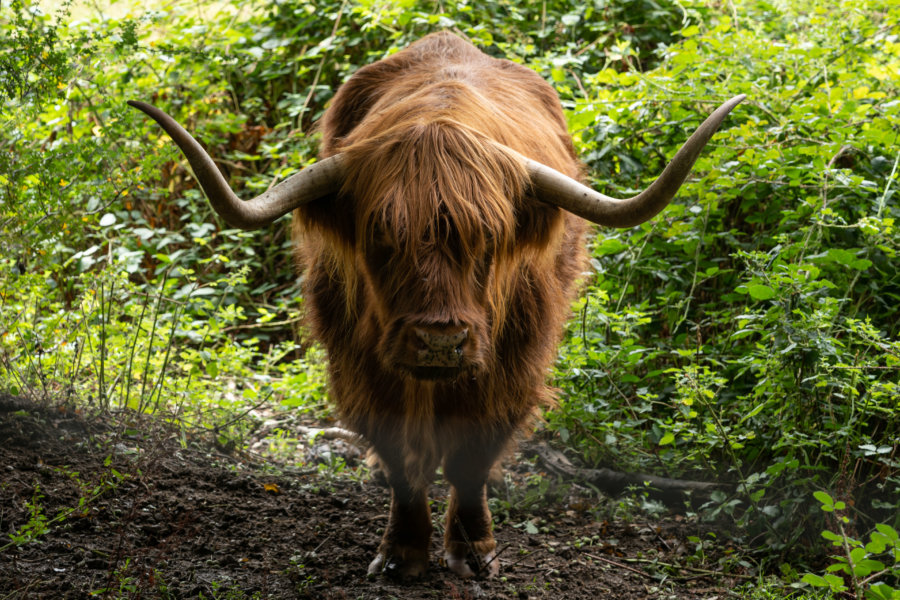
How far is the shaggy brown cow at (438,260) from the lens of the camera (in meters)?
2.68

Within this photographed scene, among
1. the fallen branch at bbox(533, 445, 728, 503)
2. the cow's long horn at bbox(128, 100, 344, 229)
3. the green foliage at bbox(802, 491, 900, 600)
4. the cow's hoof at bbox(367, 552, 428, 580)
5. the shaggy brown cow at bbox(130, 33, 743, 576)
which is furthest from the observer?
the fallen branch at bbox(533, 445, 728, 503)

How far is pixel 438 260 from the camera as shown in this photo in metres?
2.70

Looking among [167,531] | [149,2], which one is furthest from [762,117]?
[149,2]

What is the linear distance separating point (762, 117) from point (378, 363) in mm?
2634

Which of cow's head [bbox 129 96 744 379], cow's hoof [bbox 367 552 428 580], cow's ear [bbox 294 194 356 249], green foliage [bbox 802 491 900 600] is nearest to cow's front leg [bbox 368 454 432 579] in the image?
cow's hoof [bbox 367 552 428 580]

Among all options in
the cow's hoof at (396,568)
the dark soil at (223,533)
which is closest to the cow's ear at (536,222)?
the dark soil at (223,533)

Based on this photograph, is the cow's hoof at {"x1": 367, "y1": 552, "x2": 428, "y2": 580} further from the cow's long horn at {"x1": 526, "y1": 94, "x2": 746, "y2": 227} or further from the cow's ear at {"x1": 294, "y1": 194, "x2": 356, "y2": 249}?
the cow's long horn at {"x1": 526, "y1": 94, "x2": 746, "y2": 227}

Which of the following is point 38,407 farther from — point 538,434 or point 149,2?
point 149,2

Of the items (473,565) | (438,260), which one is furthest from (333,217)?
(473,565)

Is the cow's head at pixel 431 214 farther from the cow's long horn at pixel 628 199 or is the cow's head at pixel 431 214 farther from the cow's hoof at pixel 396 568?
the cow's hoof at pixel 396 568

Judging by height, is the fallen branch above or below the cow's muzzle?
below

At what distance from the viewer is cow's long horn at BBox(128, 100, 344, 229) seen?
2332 millimetres

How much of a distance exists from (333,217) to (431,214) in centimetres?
44

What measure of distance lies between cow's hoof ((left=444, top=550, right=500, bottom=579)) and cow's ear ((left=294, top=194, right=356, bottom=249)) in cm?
132
